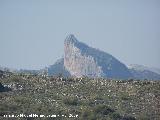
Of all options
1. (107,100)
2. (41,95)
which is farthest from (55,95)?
(107,100)

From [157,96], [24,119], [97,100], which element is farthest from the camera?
[157,96]

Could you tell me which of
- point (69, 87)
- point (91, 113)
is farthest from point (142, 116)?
point (69, 87)

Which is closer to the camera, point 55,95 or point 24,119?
point 24,119

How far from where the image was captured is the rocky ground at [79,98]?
216ft

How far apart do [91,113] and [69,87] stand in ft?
61.6

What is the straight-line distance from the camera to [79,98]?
2980 inches

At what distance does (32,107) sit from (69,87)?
18.7m

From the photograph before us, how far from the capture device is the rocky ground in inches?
2591

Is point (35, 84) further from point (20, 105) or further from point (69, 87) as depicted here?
point (20, 105)

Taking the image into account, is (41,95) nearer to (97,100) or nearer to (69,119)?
(97,100)

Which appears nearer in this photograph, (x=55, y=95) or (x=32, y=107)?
(x=32, y=107)

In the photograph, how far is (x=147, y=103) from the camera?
253 ft

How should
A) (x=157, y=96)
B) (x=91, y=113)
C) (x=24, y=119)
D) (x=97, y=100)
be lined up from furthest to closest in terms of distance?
(x=157, y=96) < (x=97, y=100) < (x=91, y=113) < (x=24, y=119)

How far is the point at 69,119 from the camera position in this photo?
62375 millimetres
